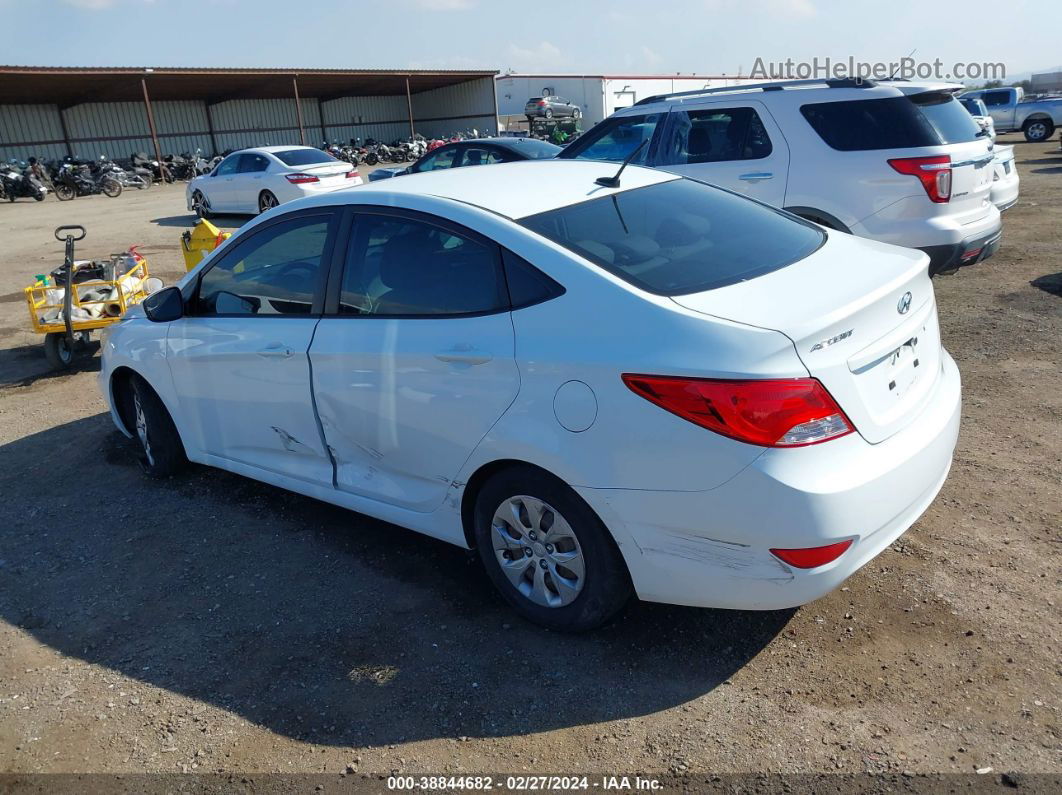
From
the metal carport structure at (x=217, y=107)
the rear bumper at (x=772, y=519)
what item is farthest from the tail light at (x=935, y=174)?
the metal carport structure at (x=217, y=107)

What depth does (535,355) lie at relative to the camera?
3.02 metres

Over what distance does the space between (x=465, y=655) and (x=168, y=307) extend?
258 centimetres

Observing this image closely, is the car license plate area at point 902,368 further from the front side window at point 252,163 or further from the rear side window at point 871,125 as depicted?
the front side window at point 252,163

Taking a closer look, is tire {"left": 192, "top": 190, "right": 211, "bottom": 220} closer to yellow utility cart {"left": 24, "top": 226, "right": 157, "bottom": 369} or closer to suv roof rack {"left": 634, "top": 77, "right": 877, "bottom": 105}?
Answer: yellow utility cart {"left": 24, "top": 226, "right": 157, "bottom": 369}

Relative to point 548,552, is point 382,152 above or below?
above

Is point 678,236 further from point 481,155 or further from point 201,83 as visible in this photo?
point 201,83

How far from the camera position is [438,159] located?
13305 millimetres

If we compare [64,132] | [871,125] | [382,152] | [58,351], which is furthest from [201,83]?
[871,125]

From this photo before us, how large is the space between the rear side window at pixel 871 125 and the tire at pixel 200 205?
52.3 ft

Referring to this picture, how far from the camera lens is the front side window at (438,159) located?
13.0 m

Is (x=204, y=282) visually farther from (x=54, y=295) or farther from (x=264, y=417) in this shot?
(x=54, y=295)

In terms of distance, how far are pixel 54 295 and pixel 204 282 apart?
4.14m

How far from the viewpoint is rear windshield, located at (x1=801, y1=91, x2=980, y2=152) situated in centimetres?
688

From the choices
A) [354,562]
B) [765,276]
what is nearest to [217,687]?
[354,562]
